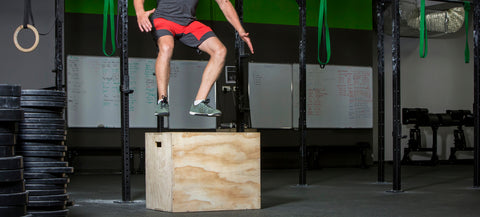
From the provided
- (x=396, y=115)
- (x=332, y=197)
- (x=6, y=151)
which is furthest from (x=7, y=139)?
(x=396, y=115)

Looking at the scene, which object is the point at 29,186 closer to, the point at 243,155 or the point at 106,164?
the point at 243,155

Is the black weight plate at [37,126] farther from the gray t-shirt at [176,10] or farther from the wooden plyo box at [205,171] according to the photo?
the gray t-shirt at [176,10]

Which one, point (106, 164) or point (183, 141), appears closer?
point (183, 141)

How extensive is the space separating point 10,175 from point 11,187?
70 millimetres

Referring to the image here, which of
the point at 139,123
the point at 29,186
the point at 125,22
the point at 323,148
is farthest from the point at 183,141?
the point at 323,148

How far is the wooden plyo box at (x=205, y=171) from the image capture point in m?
3.86

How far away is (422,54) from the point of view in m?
5.71

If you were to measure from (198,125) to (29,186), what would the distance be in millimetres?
5276

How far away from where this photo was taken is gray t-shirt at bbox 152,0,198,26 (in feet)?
13.5

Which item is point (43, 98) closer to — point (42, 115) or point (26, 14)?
point (42, 115)

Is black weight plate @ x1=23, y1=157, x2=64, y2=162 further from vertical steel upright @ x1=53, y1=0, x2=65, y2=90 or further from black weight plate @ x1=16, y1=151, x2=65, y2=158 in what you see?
vertical steel upright @ x1=53, y1=0, x2=65, y2=90

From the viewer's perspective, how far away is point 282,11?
30.2ft

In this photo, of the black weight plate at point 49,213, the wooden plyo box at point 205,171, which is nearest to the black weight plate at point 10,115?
the black weight plate at point 49,213

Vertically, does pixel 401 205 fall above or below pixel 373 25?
below
